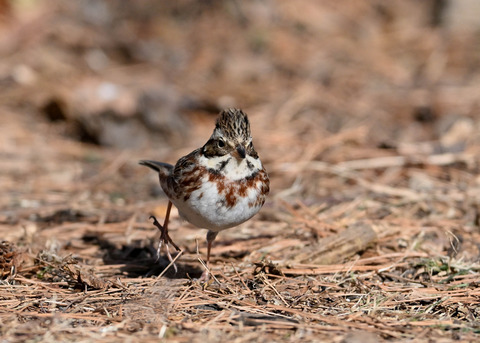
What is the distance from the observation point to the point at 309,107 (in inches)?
353

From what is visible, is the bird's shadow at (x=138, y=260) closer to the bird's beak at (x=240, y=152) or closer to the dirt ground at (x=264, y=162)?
the dirt ground at (x=264, y=162)

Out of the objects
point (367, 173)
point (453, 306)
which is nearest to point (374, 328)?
point (453, 306)

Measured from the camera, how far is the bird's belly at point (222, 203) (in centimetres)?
389

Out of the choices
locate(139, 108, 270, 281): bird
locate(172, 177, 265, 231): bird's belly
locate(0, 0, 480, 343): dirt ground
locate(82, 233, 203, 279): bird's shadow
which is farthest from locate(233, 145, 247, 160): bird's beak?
locate(82, 233, 203, 279): bird's shadow

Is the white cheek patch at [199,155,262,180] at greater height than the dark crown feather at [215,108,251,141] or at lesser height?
lesser

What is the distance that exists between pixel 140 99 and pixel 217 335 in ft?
18.5

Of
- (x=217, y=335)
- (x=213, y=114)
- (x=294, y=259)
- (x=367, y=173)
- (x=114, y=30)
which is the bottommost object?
(x=217, y=335)

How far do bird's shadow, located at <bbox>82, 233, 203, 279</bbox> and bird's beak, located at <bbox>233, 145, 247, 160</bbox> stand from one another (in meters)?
0.99

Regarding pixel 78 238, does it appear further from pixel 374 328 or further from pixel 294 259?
pixel 374 328

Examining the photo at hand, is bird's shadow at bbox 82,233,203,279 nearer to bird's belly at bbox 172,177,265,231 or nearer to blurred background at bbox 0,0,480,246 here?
bird's belly at bbox 172,177,265,231

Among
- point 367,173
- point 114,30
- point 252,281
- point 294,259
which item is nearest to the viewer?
point 252,281

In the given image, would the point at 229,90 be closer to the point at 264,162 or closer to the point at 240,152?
the point at 264,162

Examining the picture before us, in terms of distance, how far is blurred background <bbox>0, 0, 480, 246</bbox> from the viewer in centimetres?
677

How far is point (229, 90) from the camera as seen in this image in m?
9.48
